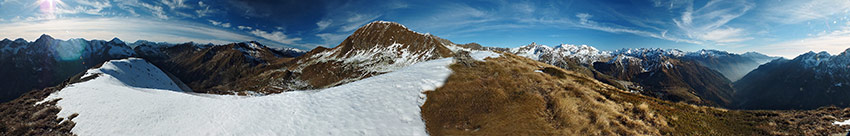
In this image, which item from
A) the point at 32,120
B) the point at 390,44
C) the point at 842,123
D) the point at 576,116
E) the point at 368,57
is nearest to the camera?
the point at 842,123

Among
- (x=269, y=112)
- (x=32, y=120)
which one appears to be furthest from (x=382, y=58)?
(x=269, y=112)

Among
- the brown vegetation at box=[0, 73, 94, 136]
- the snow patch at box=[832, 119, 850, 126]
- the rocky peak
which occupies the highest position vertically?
the rocky peak

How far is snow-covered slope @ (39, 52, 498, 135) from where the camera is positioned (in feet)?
50.0

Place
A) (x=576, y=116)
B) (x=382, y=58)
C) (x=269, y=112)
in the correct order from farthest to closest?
(x=382, y=58)
(x=269, y=112)
(x=576, y=116)

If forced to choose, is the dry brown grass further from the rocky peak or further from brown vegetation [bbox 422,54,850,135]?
the rocky peak

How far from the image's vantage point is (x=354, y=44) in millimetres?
193250

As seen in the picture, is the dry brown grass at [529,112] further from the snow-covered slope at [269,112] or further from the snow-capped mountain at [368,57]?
the snow-capped mountain at [368,57]

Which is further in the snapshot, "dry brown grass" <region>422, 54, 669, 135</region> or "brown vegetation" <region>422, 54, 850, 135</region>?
"dry brown grass" <region>422, 54, 669, 135</region>

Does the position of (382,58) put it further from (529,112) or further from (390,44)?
(529,112)

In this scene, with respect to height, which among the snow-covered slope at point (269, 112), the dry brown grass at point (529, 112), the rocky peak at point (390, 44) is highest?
the rocky peak at point (390, 44)

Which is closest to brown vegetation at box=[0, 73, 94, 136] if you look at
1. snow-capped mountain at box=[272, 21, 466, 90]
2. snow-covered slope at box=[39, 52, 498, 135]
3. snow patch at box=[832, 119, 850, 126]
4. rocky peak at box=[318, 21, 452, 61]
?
snow-covered slope at box=[39, 52, 498, 135]

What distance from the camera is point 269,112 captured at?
17422 mm

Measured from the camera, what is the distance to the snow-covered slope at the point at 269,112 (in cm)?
1523

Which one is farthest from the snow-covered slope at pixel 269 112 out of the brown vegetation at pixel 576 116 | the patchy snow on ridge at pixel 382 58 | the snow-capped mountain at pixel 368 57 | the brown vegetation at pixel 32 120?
the patchy snow on ridge at pixel 382 58
